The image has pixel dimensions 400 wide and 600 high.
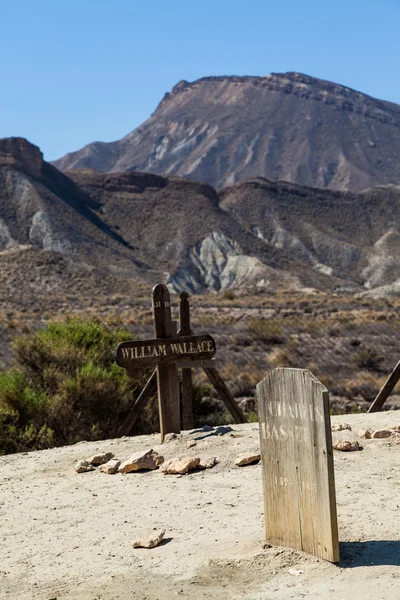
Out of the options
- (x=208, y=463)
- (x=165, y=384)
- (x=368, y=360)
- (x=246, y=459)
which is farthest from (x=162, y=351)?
(x=368, y=360)

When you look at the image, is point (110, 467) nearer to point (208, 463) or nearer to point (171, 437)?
point (208, 463)

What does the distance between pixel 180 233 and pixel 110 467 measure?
82591mm

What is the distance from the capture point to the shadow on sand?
5.84 metres

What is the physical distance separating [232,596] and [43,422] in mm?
6918

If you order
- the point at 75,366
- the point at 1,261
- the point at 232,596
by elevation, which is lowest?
the point at 232,596

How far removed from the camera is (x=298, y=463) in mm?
6090

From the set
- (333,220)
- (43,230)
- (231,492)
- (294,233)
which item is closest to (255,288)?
(43,230)

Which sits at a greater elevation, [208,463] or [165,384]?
[165,384]

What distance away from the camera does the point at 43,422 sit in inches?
477

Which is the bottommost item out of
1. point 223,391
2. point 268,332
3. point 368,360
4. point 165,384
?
point 368,360

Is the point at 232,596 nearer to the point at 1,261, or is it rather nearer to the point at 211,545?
the point at 211,545

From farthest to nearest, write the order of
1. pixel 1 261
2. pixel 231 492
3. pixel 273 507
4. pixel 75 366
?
pixel 1 261 → pixel 75 366 → pixel 231 492 → pixel 273 507

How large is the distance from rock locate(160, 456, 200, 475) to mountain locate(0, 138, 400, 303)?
49.3 meters

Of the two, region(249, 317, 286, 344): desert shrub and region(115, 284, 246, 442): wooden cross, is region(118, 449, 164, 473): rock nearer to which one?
region(115, 284, 246, 442): wooden cross
